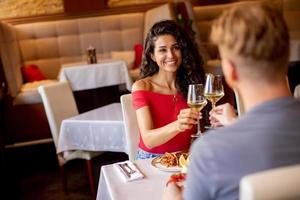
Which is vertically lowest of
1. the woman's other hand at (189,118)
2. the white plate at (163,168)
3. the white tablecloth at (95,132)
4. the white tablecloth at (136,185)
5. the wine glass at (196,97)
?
the white tablecloth at (95,132)

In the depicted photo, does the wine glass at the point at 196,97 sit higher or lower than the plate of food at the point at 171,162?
higher

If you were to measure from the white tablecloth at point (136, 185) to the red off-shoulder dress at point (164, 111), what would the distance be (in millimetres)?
→ 286

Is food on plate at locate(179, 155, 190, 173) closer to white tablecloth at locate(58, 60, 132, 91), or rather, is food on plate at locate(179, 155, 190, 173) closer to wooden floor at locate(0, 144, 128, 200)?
wooden floor at locate(0, 144, 128, 200)

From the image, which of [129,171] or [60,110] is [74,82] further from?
[129,171]

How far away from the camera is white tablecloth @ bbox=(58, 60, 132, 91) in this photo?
4477mm

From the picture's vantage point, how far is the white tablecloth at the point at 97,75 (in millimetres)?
4477

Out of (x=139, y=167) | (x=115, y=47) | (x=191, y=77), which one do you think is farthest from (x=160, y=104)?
(x=115, y=47)

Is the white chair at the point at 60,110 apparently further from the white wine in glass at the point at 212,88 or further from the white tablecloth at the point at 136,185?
the white wine in glass at the point at 212,88

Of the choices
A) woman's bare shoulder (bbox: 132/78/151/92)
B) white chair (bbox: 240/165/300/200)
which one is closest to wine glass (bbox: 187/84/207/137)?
woman's bare shoulder (bbox: 132/78/151/92)

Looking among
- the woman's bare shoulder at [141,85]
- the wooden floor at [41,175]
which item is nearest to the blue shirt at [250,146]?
the woman's bare shoulder at [141,85]

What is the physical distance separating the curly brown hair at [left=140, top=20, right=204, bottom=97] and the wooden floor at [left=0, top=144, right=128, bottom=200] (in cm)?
153

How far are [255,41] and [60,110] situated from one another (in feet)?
8.37

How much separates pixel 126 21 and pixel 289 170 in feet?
16.9

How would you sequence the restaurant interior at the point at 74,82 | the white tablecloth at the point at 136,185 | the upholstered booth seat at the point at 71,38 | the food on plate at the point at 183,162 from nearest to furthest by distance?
1. the white tablecloth at the point at 136,185
2. the food on plate at the point at 183,162
3. the restaurant interior at the point at 74,82
4. the upholstered booth seat at the point at 71,38
